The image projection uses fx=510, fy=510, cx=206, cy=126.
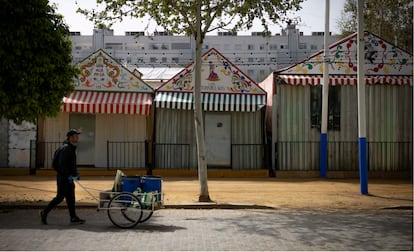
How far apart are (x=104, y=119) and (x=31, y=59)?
8.29 meters

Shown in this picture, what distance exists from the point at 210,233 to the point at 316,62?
1158 cm

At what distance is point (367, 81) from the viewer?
61.4ft

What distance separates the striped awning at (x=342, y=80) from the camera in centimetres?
1856

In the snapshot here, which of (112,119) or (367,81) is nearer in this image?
(367,81)

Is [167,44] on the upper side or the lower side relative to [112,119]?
upper

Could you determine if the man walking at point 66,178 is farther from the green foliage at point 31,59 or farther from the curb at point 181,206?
the green foliage at point 31,59

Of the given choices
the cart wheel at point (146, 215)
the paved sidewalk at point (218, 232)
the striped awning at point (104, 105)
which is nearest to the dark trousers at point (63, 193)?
the paved sidewalk at point (218, 232)

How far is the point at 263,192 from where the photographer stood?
14695 mm

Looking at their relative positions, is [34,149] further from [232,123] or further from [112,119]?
[232,123]

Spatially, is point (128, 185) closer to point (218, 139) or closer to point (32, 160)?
point (218, 139)

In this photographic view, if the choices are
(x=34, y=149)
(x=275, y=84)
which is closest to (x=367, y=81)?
(x=275, y=84)

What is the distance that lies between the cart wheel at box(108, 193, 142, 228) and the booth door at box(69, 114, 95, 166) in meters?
10.9

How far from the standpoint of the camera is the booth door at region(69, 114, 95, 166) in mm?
19750

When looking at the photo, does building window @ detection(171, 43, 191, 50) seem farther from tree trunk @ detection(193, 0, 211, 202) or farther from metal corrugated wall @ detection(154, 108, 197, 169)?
tree trunk @ detection(193, 0, 211, 202)
